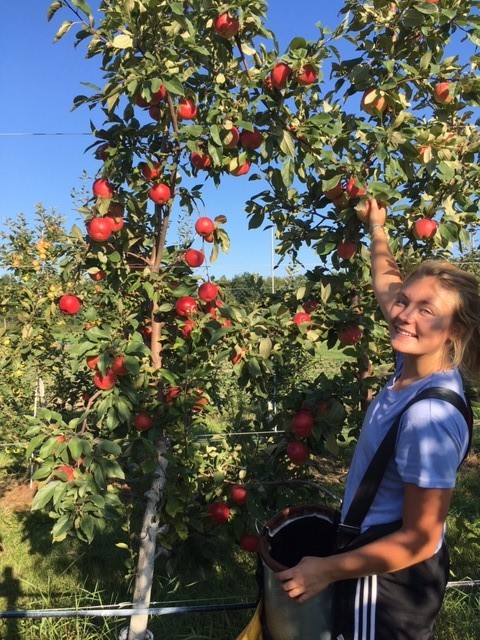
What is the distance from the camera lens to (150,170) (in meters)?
1.94

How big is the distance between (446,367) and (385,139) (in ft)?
2.90

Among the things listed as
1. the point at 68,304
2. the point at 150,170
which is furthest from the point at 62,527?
the point at 150,170

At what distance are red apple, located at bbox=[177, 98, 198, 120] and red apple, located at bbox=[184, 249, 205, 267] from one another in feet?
1.61

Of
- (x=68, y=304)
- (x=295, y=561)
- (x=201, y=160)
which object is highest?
(x=201, y=160)

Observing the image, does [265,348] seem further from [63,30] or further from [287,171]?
[63,30]

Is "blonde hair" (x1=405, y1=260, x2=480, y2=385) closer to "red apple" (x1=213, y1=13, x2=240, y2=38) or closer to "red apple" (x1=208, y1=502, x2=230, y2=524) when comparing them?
"red apple" (x1=213, y1=13, x2=240, y2=38)

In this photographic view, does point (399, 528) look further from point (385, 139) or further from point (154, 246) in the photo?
point (154, 246)

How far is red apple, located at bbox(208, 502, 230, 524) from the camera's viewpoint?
2.09 meters

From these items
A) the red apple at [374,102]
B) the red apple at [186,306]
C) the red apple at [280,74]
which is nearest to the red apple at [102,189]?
the red apple at [186,306]

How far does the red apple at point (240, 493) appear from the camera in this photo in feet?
6.88

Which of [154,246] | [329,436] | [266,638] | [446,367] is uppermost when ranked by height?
[154,246]

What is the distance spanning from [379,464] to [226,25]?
1438 millimetres

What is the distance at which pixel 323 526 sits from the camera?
145cm

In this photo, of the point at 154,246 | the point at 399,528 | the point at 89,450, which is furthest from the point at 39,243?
the point at 399,528
